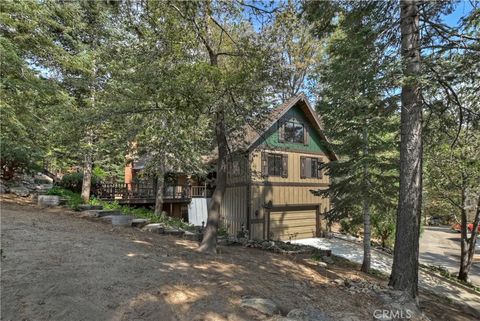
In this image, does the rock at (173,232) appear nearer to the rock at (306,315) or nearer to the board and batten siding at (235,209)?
the rock at (306,315)

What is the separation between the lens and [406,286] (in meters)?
6.02

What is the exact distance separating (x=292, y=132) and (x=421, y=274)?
9138 millimetres

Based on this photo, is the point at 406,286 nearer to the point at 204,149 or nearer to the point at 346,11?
the point at 346,11

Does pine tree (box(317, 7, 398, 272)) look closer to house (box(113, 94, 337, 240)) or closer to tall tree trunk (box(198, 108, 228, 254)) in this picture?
tall tree trunk (box(198, 108, 228, 254))

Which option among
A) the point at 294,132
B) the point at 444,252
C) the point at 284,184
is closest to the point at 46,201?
the point at 284,184

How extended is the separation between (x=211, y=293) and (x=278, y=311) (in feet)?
3.20

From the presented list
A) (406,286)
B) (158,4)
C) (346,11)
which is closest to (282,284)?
(406,286)

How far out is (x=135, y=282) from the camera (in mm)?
4344

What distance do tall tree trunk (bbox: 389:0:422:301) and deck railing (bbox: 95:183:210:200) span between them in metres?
13.4

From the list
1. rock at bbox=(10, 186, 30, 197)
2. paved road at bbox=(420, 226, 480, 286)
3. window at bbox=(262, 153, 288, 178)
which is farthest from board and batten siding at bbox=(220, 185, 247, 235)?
paved road at bbox=(420, 226, 480, 286)

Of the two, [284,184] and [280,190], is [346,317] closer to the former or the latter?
[280,190]

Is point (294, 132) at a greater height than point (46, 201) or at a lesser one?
greater

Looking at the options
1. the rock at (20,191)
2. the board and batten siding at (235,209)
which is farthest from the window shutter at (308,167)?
the rock at (20,191)

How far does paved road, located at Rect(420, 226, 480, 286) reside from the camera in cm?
1749
